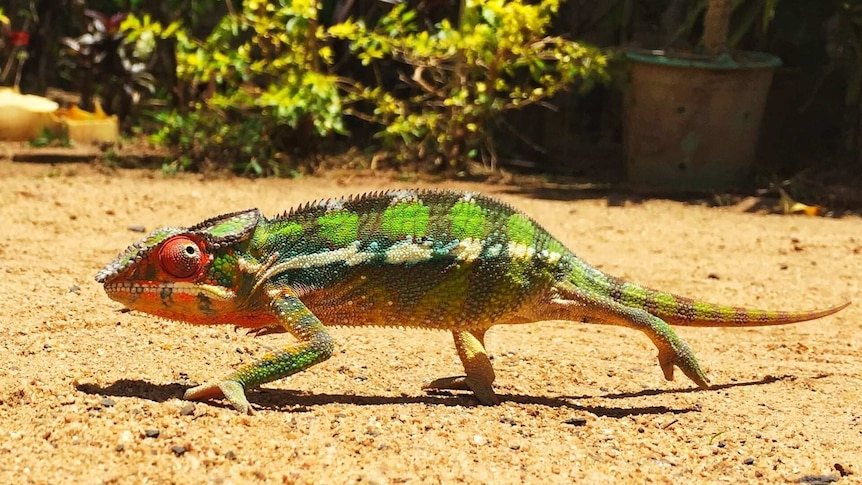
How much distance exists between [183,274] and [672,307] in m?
1.90

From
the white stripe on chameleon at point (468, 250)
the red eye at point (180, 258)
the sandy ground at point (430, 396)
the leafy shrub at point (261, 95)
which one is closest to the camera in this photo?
the sandy ground at point (430, 396)

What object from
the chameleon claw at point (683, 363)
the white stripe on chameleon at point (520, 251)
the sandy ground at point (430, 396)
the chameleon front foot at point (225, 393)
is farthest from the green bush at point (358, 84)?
the chameleon front foot at point (225, 393)

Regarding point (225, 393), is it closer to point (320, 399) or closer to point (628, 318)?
point (320, 399)

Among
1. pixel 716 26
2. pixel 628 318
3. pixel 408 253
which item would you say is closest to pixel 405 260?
pixel 408 253

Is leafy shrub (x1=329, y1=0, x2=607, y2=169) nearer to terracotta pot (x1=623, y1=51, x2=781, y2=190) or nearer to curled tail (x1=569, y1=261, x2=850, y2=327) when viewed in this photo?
terracotta pot (x1=623, y1=51, x2=781, y2=190)

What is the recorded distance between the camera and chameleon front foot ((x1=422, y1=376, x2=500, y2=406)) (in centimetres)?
416

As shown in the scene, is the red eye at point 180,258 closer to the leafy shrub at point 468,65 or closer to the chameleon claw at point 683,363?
the chameleon claw at point 683,363

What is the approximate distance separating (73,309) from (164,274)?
5.26 feet

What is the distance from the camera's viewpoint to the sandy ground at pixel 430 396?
331 centimetres

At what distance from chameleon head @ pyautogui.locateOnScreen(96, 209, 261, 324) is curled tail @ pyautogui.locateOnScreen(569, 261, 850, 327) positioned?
1283mm

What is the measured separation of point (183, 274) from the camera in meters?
3.61

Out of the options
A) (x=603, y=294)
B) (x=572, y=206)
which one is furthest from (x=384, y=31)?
(x=603, y=294)

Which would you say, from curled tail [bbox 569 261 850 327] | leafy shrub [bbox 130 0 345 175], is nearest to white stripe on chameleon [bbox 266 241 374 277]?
curled tail [bbox 569 261 850 327]

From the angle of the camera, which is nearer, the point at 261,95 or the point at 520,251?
the point at 520,251
